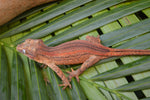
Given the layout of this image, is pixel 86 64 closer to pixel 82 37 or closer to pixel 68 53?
pixel 68 53

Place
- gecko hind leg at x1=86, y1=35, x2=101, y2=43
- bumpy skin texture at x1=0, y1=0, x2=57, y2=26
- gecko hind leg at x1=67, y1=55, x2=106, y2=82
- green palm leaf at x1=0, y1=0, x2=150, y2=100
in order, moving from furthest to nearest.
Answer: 1. bumpy skin texture at x1=0, y1=0, x2=57, y2=26
2. gecko hind leg at x1=86, y1=35, x2=101, y2=43
3. gecko hind leg at x1=67, y1=55, x2=106, y2=82
4. green palm leaf at x1=0, y1=0, x2=150, y2=100

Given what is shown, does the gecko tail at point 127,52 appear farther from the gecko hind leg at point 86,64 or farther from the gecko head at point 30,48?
the gecko head at point 30,48

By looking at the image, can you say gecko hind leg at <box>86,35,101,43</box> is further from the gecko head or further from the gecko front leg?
the gecko head

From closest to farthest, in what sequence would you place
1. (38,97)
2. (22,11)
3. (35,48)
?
(38,97)
(35,48)
(22,11)

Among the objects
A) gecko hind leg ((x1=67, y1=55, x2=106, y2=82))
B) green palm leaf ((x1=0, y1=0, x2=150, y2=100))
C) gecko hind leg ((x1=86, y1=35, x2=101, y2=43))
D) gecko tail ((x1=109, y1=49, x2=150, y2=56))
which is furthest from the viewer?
gecko hind leg ((x1=86, y1=35, x2=101, y2=43))

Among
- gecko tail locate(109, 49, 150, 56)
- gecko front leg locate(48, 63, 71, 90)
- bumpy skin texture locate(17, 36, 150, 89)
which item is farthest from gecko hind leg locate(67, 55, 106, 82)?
gecko tail locate(109, 49, 150, 56)

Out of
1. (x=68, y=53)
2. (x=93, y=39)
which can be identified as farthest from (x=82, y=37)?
(x=68, y=53)

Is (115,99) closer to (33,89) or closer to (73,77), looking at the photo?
(73,77)

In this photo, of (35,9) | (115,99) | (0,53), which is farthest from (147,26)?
(0,53)
